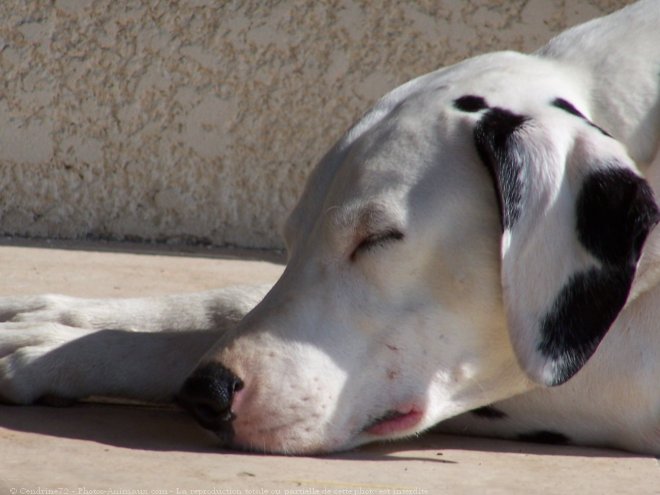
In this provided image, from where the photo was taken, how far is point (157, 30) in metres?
6.08

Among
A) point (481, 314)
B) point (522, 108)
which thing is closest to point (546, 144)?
point (522, 108)

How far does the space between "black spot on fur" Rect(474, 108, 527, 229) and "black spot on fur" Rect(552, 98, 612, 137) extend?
10 centimetres

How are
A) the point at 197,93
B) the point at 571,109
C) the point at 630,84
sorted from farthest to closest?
the point at 197,93
the point at 630,84
the point at 571,109

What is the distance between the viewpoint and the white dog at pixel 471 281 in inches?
97.5

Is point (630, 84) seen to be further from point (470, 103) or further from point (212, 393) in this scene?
point (212, 393)

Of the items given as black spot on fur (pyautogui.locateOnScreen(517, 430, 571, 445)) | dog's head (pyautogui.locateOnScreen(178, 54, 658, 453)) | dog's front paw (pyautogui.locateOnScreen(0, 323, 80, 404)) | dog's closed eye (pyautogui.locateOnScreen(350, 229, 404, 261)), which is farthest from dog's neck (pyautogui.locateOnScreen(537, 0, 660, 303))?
dog's front paw (pyautogui.locateOnScreen(0, 323, 80, 404))

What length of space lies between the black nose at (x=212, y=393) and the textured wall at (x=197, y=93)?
3.69m

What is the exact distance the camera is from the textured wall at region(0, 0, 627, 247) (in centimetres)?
607

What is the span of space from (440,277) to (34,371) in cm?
95

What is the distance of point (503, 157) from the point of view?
2518 mm

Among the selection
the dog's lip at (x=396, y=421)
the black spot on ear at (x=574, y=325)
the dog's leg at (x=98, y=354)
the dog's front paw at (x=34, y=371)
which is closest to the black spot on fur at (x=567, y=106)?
the black spot on ear at (x=574, y=325)

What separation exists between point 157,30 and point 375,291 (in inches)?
149

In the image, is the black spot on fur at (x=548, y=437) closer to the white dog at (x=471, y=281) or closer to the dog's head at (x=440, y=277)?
the white dog at (x=471, y=281)

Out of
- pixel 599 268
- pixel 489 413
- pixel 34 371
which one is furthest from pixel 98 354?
pixel 599 268
